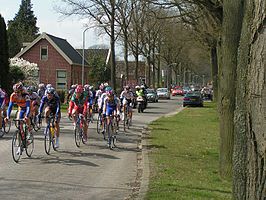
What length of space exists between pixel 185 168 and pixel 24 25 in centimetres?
7403

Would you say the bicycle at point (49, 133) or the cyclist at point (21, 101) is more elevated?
the cyclist at point (21, 101)

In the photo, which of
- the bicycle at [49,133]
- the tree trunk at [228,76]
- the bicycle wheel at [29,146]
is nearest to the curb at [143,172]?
the tree trunk at [228,76]

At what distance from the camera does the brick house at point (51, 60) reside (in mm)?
49562

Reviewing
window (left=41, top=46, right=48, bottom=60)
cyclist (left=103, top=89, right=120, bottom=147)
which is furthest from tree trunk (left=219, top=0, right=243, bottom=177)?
window (left=41, top=46, right=48, bottom=60)

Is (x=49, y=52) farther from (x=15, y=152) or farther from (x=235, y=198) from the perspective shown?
(x=235, y=198)

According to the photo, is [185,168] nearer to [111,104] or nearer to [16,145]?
[16,145]

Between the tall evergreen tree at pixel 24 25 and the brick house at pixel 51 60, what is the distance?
56.8ft

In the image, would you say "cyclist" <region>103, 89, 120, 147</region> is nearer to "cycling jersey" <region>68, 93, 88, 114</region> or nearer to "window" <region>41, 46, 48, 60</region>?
"cycling jersey" <region>68, 93, 88, 114</region>

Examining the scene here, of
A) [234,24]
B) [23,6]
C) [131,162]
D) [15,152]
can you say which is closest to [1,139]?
[15,152]

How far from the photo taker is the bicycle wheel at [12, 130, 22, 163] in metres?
10.0

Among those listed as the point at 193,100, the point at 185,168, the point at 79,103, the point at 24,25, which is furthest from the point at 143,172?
the point at 24,25

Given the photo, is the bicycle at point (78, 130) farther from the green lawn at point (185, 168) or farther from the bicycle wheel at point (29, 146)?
the green lawn at point (185, 168)

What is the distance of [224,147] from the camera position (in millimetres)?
8602

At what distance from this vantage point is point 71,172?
9.00m
